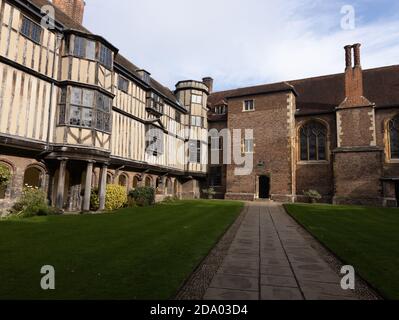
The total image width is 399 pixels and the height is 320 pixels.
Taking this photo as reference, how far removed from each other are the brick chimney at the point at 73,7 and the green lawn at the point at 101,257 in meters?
15.6

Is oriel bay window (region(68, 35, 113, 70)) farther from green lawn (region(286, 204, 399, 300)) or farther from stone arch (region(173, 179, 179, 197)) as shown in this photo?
stone arch (region(173, 179, 179, 197))

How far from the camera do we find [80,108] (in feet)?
44.5

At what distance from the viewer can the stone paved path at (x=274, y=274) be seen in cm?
416

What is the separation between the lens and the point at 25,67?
1184 cm

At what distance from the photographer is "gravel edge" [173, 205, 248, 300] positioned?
4.11 m

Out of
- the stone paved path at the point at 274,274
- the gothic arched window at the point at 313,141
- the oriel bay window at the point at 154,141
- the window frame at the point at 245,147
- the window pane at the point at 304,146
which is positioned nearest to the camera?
the stone paved path at the point at 274,274

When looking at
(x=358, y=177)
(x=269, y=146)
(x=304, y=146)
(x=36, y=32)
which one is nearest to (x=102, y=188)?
(x=36, y=32)

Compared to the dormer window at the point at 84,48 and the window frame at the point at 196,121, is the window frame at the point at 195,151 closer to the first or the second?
the window frame at the point at 196,121

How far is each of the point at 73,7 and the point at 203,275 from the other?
2104cm

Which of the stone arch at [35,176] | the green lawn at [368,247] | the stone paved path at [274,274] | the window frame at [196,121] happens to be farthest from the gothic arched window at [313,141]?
the stone arch at [35,176]

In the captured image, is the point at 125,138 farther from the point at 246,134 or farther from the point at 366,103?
the point at 366,103

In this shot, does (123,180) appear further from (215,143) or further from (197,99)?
(215,143)

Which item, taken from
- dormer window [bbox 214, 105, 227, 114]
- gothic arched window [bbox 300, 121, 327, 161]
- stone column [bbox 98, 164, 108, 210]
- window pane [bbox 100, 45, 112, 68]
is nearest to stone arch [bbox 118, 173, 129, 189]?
stone column [bbox 98, 164, 108, 210]

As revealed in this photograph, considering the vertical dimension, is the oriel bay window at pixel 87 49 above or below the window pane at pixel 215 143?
above
